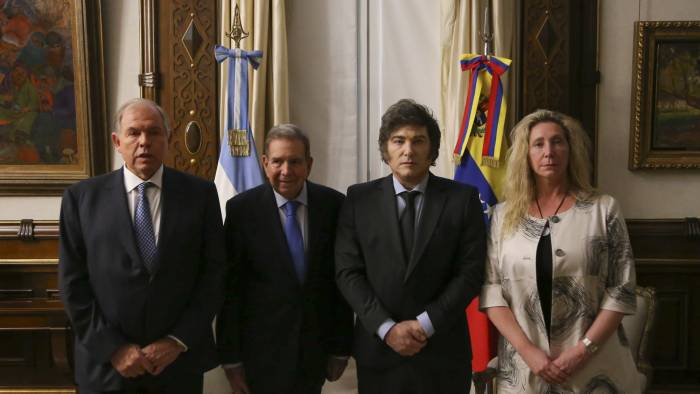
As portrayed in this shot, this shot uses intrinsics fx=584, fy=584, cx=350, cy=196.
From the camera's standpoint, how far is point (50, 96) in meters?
3.67

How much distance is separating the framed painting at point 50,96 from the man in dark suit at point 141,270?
1.88 meters

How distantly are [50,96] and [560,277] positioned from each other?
322cm

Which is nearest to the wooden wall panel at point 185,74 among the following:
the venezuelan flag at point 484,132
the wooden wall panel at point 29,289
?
the wooden wall panel at point 29,289

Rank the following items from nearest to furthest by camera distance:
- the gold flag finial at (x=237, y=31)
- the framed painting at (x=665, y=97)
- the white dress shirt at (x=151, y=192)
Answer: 1. the white dress shirt at (x=151, y=192)
2. the gold flag finial at (x=237, y=31)
3. the framed painting at (x=665, y=97)

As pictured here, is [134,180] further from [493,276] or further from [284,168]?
[493,276]

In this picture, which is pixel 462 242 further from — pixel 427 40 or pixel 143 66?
pixel 143 66

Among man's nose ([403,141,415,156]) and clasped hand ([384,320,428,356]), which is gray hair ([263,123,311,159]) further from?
clasped hand ([384,320,428,356])

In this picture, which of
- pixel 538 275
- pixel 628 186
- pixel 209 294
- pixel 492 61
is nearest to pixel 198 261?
pixel 209 294

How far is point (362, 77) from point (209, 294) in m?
2.17

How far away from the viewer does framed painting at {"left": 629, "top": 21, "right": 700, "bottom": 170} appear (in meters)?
→ 3.56

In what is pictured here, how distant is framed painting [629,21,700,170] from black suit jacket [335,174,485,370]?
2077mm

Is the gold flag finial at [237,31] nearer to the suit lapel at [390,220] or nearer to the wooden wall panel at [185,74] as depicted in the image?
the wooden wall panel at [185,74]

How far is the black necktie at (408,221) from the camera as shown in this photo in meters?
1.99

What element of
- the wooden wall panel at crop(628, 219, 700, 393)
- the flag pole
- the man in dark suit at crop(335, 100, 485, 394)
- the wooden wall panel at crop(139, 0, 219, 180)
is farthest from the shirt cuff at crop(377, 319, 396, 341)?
the wooden wall panel at crop(628, 219, 700, 393)
